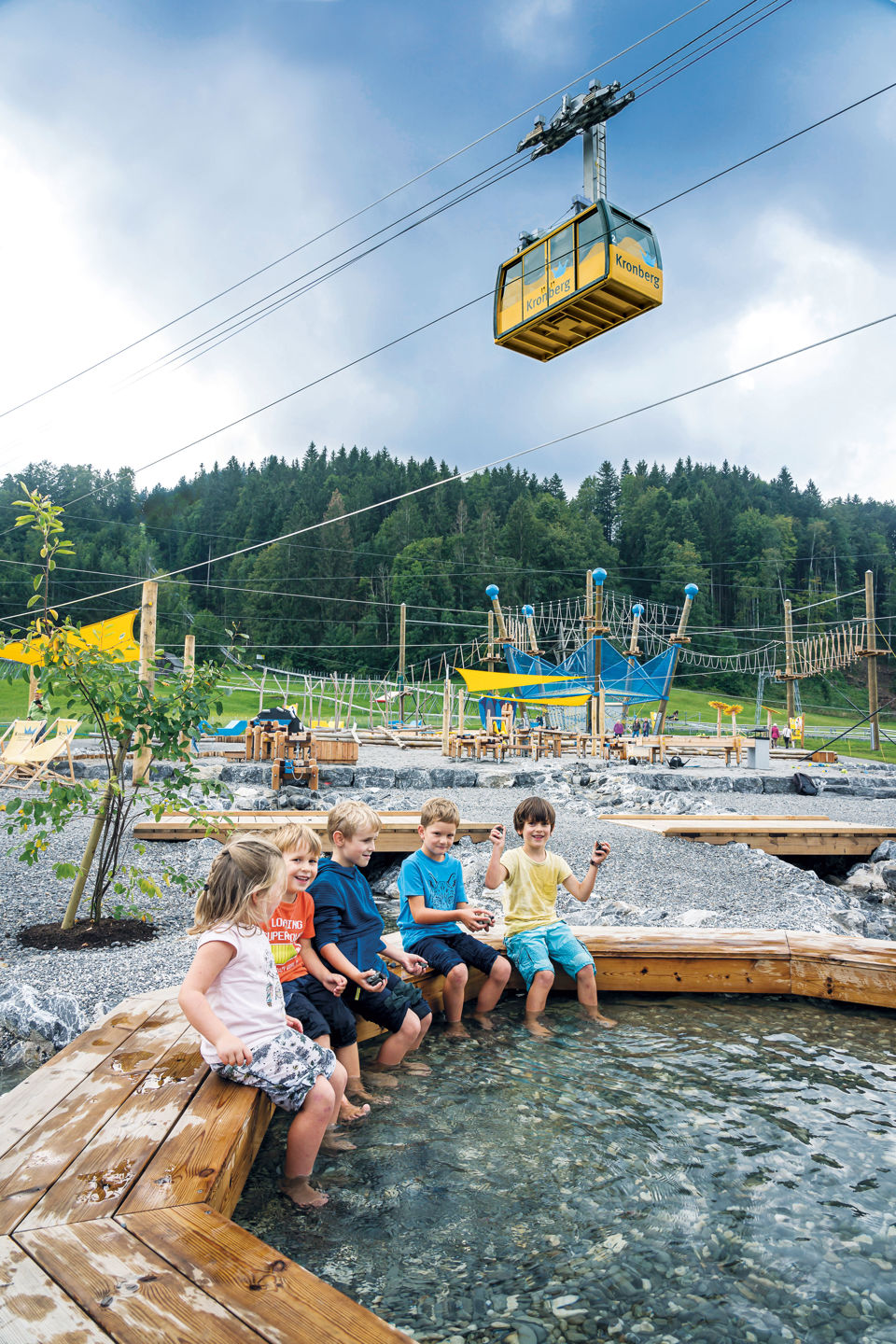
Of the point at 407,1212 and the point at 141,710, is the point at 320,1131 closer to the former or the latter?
the point at 407,1212

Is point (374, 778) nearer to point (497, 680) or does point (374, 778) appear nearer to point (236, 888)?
point (497, 680)

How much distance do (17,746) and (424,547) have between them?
6170 centimetres

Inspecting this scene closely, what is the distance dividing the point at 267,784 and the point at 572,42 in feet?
37.9

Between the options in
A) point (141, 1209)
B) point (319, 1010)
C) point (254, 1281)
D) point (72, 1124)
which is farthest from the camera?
point (319, 1010)

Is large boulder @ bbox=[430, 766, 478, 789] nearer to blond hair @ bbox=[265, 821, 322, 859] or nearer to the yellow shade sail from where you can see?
the yellow shade sail

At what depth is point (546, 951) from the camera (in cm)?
385

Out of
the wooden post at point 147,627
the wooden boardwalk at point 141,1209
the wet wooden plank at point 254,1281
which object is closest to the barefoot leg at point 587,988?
the wooden boardwalk at point 141,1209

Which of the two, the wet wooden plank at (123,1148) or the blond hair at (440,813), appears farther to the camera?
the blond hair at (440,813)

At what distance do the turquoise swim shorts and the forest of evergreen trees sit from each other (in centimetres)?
6012

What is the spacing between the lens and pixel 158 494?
259ft

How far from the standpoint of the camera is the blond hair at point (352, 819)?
304 cm

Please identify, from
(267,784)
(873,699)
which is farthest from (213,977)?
(873,699)

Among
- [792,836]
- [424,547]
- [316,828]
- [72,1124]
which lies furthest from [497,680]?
[424,547]

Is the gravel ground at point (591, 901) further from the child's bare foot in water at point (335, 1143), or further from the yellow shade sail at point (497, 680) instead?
the yellow shade sail at point (497, 680)
